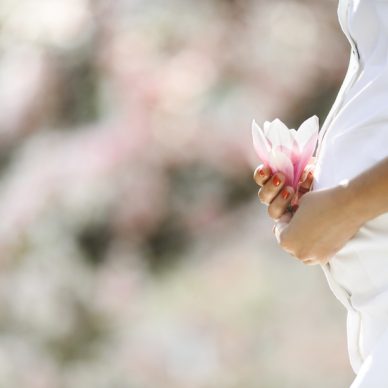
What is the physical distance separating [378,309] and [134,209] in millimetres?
2421

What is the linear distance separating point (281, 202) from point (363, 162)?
151 millimetres

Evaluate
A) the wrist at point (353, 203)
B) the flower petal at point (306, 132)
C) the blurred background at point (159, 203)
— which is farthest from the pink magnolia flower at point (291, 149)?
the blurred background at point (159, 203)

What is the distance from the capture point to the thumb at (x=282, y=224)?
163cm

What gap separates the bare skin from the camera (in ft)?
4.94

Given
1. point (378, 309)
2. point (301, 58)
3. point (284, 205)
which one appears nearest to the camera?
point (378, 309)

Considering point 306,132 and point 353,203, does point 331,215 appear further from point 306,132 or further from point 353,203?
point 306,132

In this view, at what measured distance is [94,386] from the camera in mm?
3953

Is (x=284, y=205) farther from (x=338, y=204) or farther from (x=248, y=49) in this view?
(x=248, y=49)

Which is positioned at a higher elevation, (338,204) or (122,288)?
(338,204)

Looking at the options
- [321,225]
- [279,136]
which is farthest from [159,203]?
[321,225]

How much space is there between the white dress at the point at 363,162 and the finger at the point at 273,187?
0.17 feet

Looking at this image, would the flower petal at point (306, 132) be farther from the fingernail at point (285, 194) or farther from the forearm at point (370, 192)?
the forearm at point (370, 192)

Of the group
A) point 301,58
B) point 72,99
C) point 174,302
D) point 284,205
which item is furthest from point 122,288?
point 284,205

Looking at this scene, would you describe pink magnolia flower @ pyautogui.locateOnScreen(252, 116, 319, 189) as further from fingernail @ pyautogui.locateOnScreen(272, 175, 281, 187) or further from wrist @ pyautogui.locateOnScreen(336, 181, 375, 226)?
wrist @ pyautogui.locateOnScreen(336, 181, 375, 226)
